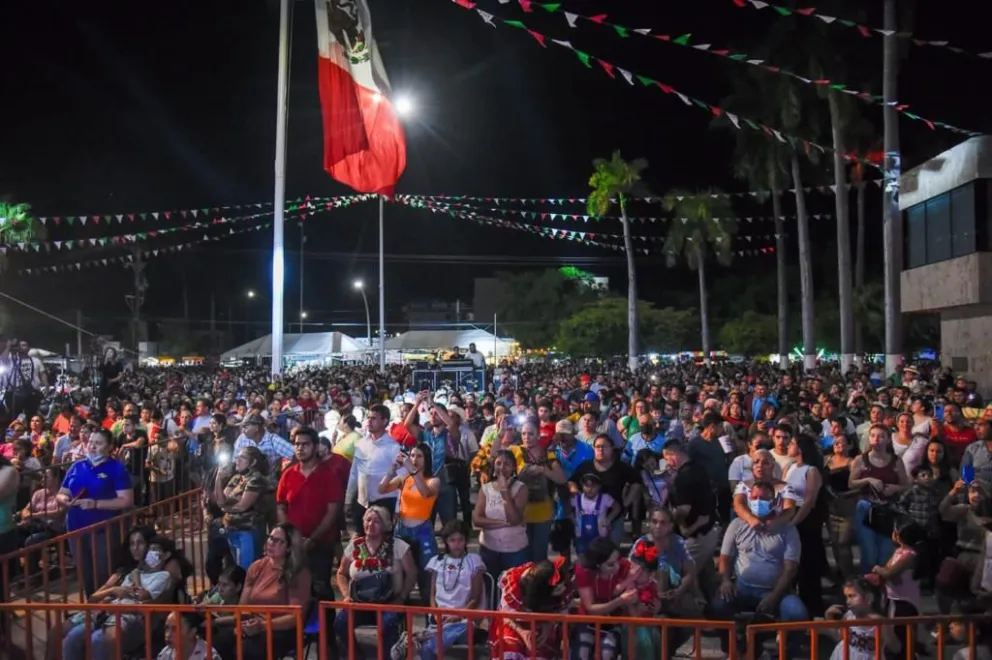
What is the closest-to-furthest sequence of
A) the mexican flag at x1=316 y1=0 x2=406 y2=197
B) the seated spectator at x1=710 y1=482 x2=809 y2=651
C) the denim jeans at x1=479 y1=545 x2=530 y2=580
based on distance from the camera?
the seated spectator at x1=710 y1=482 x2=809 y2=651, the denim jeans at x1=479 y1=545 x2=530 y2=580, the mexican flag at x1=316 y1=0 x2=406 y2=197

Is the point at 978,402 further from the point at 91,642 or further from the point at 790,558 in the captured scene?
the point at 91,642

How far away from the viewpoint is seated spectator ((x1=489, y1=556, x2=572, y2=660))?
5.10 m

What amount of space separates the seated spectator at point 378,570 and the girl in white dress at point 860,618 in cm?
276

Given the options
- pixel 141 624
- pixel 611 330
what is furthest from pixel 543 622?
pixel 611 330

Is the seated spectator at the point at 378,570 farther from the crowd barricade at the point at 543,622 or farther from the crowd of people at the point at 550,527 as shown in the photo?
the crowd barricade at the point at 543,622

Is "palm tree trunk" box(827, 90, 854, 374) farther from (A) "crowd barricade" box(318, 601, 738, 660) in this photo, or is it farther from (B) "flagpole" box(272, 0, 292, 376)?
(A) "crowd barricade" box(318, 601, 738, 660)

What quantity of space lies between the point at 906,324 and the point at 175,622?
47.4 meters

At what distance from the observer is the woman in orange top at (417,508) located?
24.1 ft

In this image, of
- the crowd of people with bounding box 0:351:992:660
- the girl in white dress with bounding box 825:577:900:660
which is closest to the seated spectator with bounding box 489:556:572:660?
the crowd of people with bounding box 0:351:992:660

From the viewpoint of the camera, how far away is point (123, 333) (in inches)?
2655

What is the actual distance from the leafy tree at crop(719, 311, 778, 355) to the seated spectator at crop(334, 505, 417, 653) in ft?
170

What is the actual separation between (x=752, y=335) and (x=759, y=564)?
5172 cm

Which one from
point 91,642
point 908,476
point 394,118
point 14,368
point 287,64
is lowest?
point 91,642

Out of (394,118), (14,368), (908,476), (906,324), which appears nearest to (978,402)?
(908,476)
